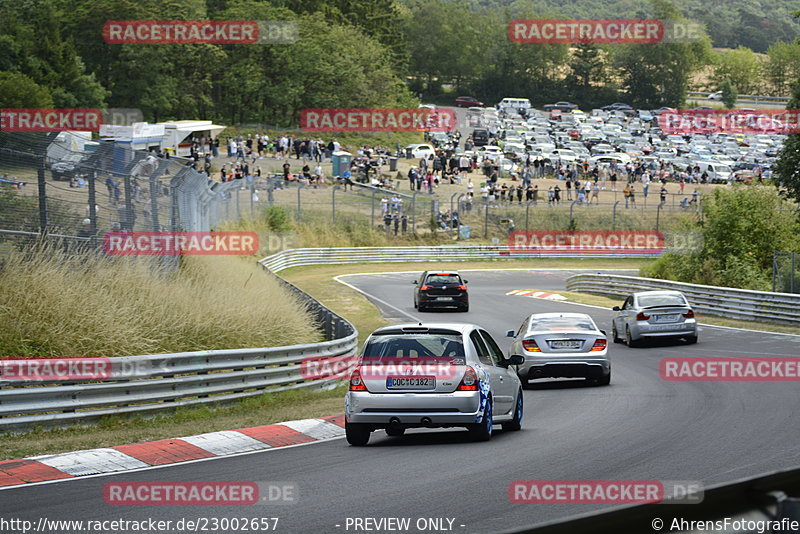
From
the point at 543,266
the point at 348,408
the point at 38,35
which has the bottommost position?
the point at 543,266

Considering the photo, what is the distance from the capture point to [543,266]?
57000 mm

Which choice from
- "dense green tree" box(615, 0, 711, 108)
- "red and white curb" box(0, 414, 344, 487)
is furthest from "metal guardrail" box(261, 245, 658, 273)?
"dense green tree" box(615, 0, 711, 108)

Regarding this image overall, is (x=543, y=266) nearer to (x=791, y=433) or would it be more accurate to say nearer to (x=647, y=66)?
(x=791, y=433)

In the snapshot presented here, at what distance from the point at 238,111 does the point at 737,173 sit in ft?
155

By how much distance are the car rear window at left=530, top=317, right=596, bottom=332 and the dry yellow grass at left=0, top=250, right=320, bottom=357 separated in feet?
13.9

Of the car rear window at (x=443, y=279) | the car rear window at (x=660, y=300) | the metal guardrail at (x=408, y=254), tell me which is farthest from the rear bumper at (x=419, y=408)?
A: the metal guardrail at (x=408, y=254)

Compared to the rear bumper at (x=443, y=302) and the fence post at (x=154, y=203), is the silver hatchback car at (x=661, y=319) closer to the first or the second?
the rear bumper at (x=443, y=302)

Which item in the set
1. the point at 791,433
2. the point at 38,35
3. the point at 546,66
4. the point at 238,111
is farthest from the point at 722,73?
the point at 791,433

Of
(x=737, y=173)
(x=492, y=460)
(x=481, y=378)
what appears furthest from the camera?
(x=737, y=173)

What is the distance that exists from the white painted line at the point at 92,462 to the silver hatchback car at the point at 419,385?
2.40 m

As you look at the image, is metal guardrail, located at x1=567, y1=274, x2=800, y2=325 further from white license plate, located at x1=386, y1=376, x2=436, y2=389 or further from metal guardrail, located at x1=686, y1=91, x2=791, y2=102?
metal guardrail, located at x1=686, y1=91, x2=791, y2=102

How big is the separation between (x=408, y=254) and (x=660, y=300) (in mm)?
31755

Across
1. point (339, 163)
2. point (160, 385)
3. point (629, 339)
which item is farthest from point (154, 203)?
point (339, 163)

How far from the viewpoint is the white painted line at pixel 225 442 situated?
1191 cm
